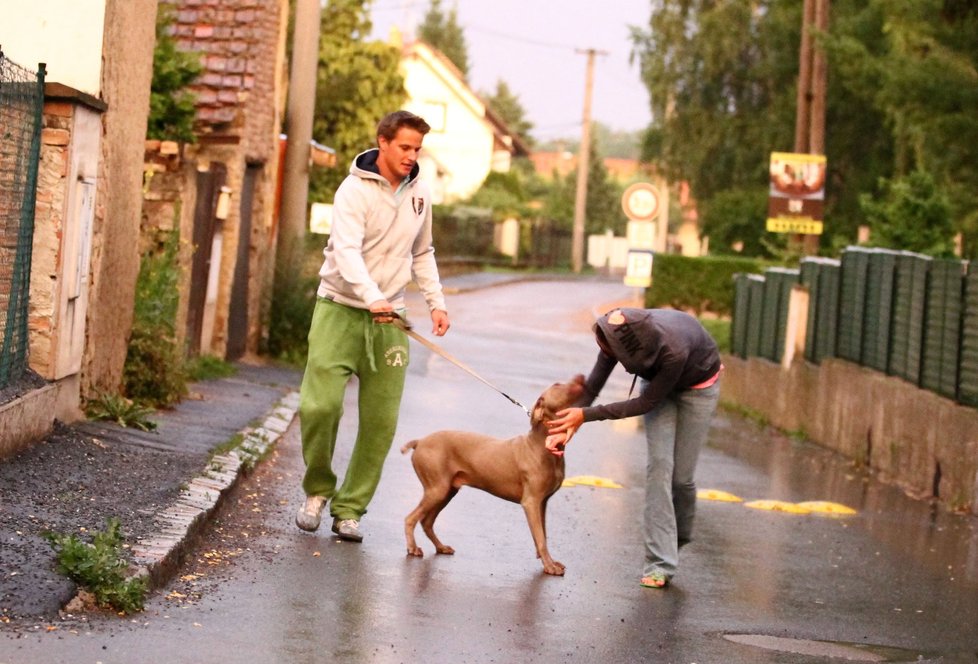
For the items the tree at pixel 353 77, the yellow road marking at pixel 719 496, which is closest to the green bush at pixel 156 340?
the yellow road marking at pixel 719 496

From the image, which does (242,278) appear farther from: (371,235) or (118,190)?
(371,235)

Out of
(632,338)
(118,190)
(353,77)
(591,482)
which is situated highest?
(353,77)

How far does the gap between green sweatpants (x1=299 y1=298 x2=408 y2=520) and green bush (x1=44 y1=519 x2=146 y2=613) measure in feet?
7.27

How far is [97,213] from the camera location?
1105 cm

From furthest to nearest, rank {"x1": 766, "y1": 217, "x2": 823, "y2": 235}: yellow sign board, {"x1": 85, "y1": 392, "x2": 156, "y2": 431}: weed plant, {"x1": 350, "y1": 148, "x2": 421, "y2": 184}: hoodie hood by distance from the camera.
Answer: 1. {"x1": 766, "y1": 217, "x2": 823, "y2": 235}: yellow sign board
2. {"x1": 85, "y1": 392, "x2": 156, "y2": 431}: weed plant
3. {"x1": 350, "y1": 148, "x2": 421, "y2": 184}: hoodie hood

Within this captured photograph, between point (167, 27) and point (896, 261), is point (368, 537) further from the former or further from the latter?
point (167, 27)

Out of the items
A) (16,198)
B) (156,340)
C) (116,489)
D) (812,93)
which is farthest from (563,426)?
(812,93)

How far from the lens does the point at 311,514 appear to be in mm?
8664

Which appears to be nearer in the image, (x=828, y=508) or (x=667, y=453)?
(x=667, y=453)

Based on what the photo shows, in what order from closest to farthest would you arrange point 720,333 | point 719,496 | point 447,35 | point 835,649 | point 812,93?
point 835,649, point 719,496, point 812,93, point 720,333, point 447,35

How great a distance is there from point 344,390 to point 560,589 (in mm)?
1503

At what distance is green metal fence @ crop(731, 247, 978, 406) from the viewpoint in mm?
13023

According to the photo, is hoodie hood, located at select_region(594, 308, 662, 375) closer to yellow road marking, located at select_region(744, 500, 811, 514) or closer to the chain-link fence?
the chain-link fence

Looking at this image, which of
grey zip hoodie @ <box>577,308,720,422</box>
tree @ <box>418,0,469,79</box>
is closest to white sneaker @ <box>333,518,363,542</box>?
grey zip hoodie @ <box>577,308,720,422</box>
